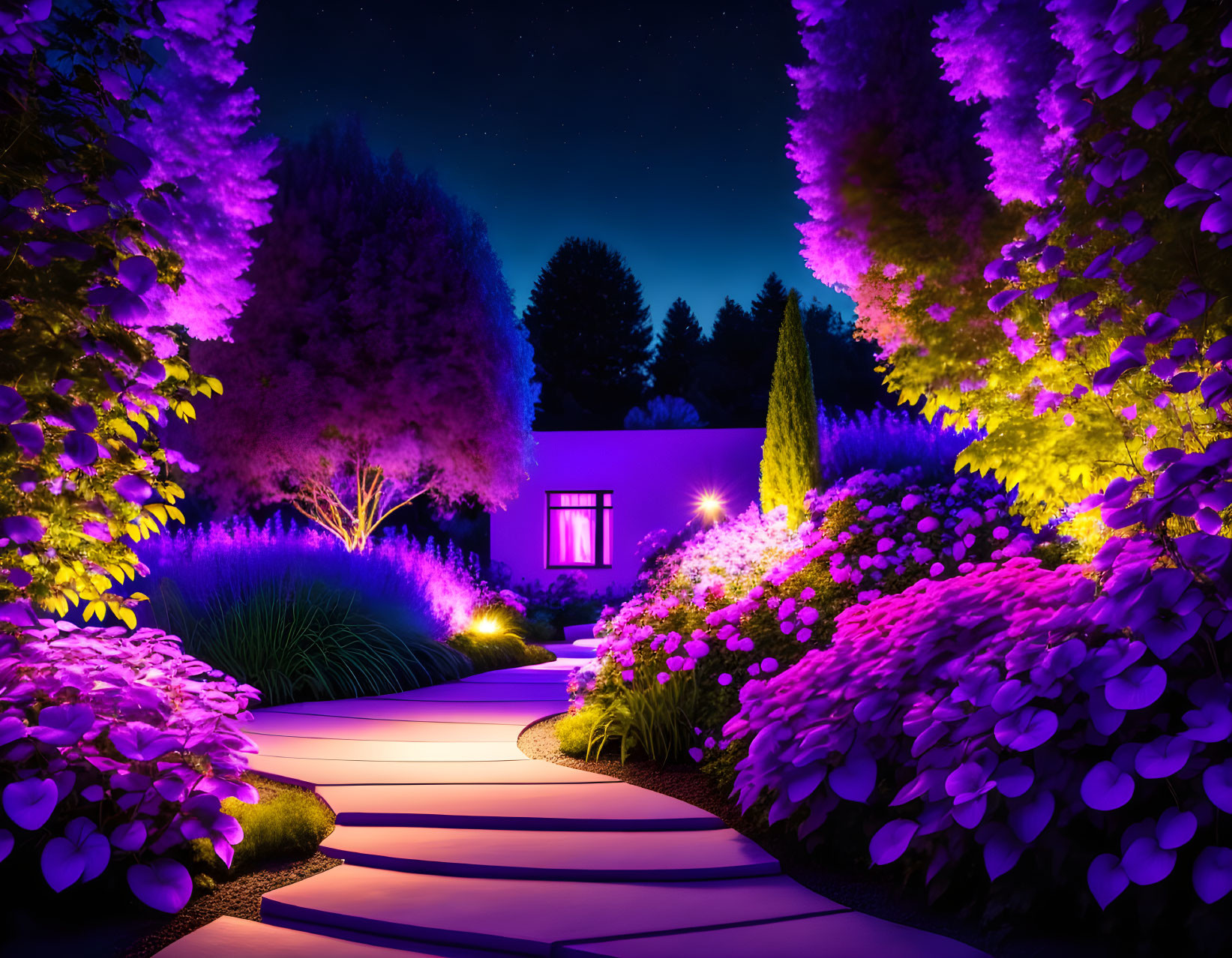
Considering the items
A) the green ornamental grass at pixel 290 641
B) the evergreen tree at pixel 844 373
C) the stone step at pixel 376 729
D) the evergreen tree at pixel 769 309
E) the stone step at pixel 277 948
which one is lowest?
the stone step at pixel 277 948

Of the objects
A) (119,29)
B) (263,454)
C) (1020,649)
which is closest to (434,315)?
(263,454)

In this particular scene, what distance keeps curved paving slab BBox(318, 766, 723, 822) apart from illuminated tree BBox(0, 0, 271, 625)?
3.97 feet

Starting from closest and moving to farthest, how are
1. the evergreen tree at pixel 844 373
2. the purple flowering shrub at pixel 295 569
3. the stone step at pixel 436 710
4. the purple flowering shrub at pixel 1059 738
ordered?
the purple flowering shrub at pixel 1059 738
the stone step at pixel 436 710
the purple flowering shrub at pixel 295 569
the evergreen tree at pixel 844 373

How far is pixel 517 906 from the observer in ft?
8.20

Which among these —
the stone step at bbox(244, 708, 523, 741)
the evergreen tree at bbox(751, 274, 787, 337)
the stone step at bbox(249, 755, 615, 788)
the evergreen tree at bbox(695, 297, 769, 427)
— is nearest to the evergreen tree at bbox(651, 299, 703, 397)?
the evergreen tree at bbox(695, 297, 769, 427)

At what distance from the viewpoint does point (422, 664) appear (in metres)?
7.21

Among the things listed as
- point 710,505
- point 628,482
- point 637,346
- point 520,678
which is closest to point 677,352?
point 637,346

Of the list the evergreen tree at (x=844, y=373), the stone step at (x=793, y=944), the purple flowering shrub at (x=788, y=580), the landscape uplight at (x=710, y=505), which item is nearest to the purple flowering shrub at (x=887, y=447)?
the purple flowering shrub at (x=788, y=580)

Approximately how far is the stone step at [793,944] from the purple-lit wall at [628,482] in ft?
44.4

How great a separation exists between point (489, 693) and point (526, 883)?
4123 mm

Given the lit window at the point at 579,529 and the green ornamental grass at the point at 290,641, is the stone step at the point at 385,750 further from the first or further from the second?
the lit window at the point at 579,529

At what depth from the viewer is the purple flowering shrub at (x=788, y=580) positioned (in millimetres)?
4438

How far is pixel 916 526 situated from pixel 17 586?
211 inches

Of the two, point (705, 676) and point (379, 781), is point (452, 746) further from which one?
point (705, 676)
